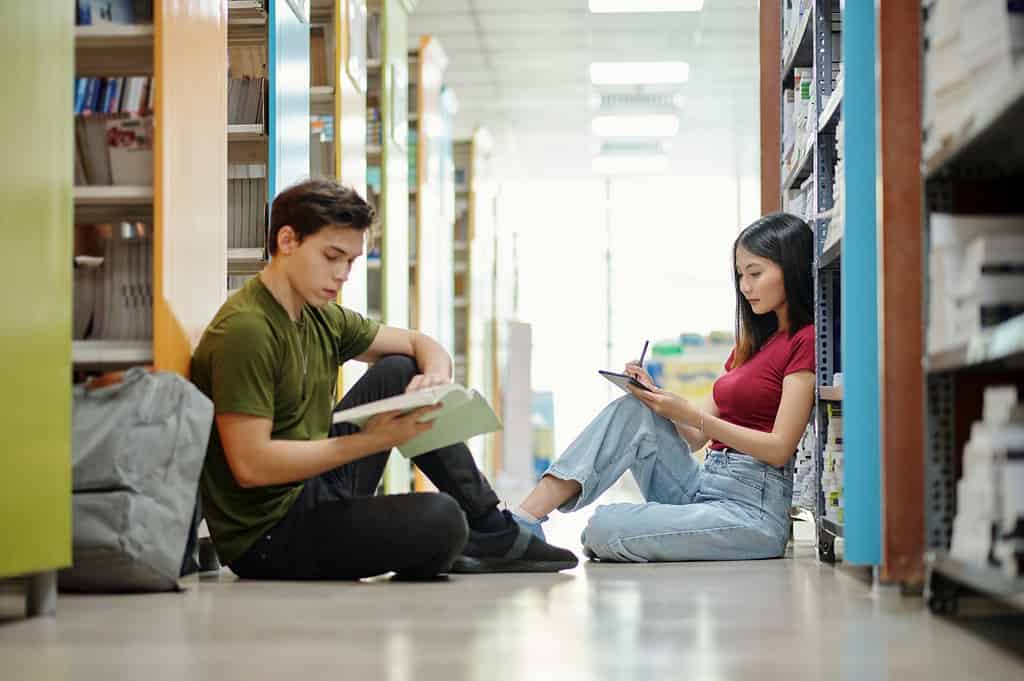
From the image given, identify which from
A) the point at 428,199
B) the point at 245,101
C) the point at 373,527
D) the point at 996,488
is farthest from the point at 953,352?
the point at 428,199

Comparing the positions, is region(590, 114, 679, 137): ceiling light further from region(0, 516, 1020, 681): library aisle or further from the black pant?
region(0, 516, 1020, 681): library aisle

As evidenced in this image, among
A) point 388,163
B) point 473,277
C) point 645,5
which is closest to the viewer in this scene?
point 388,163

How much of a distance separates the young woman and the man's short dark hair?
913 millimetres

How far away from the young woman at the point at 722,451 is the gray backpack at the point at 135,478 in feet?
3.08

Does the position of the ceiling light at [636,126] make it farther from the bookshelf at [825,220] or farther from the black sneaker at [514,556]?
the black sneaker at [514,556]

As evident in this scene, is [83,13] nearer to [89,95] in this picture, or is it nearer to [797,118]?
[89,95]

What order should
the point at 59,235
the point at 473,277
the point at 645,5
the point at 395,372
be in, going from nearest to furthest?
the point at 59,235 < the point at 395,372 < the point at 645,5 < the point at 473,277

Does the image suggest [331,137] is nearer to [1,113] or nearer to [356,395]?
[356,395]

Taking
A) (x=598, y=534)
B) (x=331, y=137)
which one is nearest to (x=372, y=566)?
(x=598, y=534)

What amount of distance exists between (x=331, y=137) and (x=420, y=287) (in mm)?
2208

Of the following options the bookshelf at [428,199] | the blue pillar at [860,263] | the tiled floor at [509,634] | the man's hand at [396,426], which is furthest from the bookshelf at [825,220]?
the bookshelf at [428,199]

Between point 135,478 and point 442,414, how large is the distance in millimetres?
640

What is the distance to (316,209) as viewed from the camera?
270 centimetres

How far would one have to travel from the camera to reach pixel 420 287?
700 centimetres
